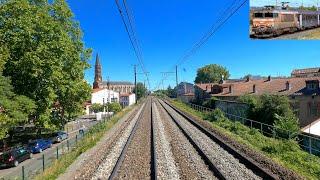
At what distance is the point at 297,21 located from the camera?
806 inches

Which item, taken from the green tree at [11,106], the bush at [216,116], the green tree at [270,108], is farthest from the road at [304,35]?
the green tree at [11,106]

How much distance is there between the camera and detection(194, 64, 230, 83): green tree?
175875 millimetres

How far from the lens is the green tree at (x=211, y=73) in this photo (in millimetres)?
175875

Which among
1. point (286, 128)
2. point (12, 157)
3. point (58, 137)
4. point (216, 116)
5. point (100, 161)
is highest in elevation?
point (216, 116)

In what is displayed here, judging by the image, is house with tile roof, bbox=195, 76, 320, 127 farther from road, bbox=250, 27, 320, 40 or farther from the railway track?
road, bbox=250, 27, 320, 40

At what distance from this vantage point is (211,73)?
17650 cm

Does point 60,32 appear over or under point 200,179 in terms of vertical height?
over

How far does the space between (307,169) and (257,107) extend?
82.5 ft

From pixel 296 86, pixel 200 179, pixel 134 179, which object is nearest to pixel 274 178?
pixel 200 179

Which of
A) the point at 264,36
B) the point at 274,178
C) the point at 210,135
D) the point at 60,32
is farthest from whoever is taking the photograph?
the point at 60,32

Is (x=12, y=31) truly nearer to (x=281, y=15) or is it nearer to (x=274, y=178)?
(x=281, y=15)

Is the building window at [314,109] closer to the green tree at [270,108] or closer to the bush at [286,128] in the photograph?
the green tree at [270,108]

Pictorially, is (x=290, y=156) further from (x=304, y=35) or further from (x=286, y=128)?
(x=286, y=128)

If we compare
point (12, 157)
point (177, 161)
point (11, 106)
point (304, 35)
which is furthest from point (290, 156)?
point (12, 157)
